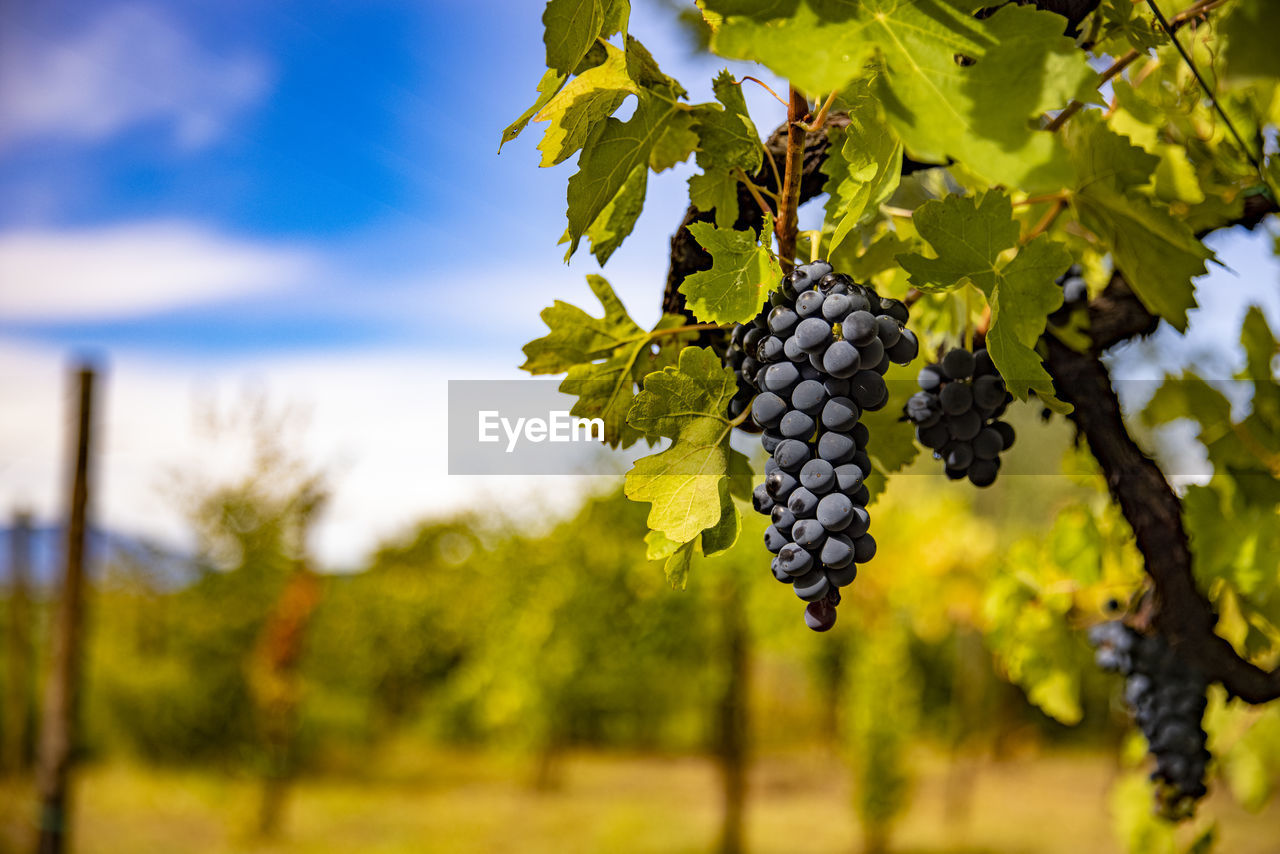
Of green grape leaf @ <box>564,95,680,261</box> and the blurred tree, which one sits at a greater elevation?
green grape leaf @ <box>564,95,680,261</box>

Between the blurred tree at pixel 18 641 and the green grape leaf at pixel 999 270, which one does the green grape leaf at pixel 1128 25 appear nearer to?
the green grape leaf at pixel 999 270

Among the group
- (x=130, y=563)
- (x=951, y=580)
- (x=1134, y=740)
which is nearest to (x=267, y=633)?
(x=130, y=563)

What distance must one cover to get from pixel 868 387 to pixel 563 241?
31 centimetres

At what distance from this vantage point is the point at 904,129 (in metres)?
0.53

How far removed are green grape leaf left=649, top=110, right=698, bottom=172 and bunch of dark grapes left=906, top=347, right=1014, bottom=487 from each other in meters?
0.34

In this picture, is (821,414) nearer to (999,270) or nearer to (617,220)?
(999,270)

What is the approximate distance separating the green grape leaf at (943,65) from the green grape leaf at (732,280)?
17 cm

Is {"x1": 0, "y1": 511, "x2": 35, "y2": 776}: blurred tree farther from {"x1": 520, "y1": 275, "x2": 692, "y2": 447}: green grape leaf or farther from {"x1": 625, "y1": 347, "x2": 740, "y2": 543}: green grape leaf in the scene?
{"x1": 625, "y1": 347, "x2": 740, "y2": 543}: green grape leaf

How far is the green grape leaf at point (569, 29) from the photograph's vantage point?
651mm

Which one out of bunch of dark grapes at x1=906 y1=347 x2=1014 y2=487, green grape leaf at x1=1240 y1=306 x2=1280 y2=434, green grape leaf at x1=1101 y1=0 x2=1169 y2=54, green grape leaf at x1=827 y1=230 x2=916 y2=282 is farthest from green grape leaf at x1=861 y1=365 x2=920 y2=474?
green grape leaf at x1=1240 y1=306 x2=1280 y2=434

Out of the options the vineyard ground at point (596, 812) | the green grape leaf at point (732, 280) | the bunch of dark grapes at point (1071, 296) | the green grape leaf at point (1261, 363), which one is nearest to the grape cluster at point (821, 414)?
the green grape leaf at point (732, 280)

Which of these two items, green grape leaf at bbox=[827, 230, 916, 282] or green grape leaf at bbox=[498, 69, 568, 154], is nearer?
green grape leaf at bbox=[498, 69, 568, 154]

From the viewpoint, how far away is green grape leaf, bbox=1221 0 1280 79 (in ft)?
1.45

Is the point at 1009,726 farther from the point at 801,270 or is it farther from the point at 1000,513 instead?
the point at 801,270
